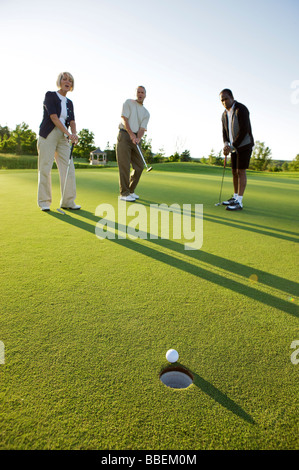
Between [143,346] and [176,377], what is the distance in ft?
0.69

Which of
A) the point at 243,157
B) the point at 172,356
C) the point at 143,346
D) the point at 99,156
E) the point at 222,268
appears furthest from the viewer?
the point at 99,156

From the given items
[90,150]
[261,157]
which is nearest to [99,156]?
[90,150]

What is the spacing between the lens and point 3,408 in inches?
42.2

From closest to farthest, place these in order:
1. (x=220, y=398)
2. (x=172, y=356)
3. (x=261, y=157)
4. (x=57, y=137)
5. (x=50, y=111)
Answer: (x=220, y=398)
(x=172, y=356)
(x=50, y=111)
(x=57, y=137)
(x=261, y=157)

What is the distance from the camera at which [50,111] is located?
13.7ft

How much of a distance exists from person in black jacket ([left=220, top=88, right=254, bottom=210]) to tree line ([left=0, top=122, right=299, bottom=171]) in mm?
33364

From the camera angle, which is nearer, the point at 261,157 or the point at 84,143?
the point at 84,143

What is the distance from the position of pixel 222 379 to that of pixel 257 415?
19 centimetres

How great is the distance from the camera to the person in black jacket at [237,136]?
498 centimetres

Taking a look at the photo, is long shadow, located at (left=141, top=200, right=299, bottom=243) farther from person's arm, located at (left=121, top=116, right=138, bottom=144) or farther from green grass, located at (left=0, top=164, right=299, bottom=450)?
person's arm, located at (left=121, top=116, right=138, bottom=144)

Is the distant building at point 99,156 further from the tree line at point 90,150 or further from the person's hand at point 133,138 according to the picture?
the person's hand at point 133,138

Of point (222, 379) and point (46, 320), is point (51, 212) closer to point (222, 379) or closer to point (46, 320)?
point (46, 320)

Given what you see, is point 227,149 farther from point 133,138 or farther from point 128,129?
point 128,129
